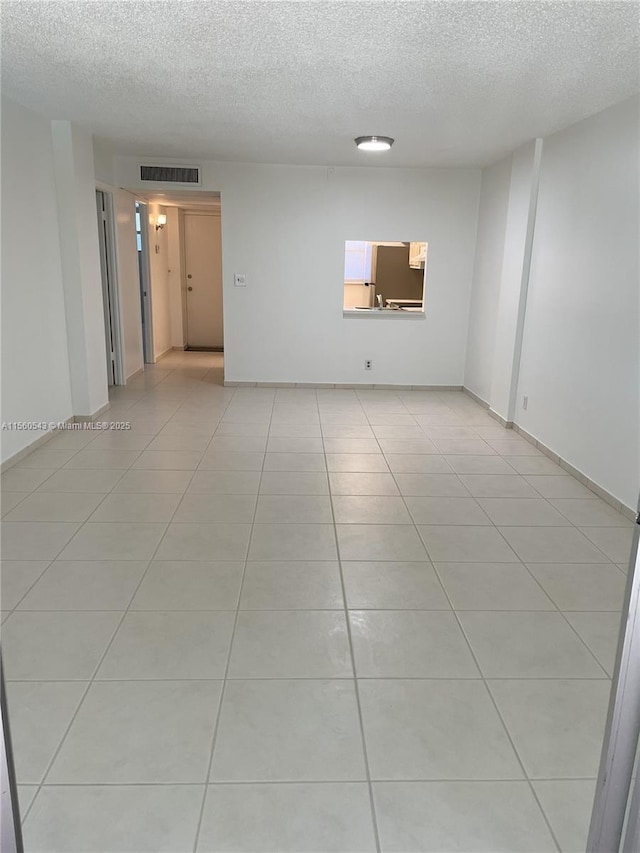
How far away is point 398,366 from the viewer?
6988mm

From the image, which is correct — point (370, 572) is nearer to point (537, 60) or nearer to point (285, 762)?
point (285, 762)

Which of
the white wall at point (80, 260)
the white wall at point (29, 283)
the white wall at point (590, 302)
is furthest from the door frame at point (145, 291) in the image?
the white wall at point (590, 302)

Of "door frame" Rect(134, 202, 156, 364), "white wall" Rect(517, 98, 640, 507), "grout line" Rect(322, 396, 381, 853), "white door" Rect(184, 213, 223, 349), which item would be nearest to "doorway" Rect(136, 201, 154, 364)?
"door frame" Rect(134, 202, 156, 364)

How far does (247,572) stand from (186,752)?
42.2 inches

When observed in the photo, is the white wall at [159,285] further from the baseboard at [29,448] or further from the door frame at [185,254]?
the baseboard at [29,448]

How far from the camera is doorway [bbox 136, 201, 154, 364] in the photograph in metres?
7.68

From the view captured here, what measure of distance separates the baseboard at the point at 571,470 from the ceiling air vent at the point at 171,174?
3964 millimetres

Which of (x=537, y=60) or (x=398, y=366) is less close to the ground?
(x=537, y=60)

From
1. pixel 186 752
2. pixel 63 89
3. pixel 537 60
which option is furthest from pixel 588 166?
pixel 186 752

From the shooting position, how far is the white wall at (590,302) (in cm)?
351

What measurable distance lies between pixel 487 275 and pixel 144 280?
4.52 meters

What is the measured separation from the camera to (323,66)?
3.16 m

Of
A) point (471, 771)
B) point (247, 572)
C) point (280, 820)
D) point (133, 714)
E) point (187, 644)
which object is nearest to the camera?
point (280, 820)

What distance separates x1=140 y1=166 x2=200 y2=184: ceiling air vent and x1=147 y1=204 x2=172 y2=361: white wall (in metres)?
1.64
